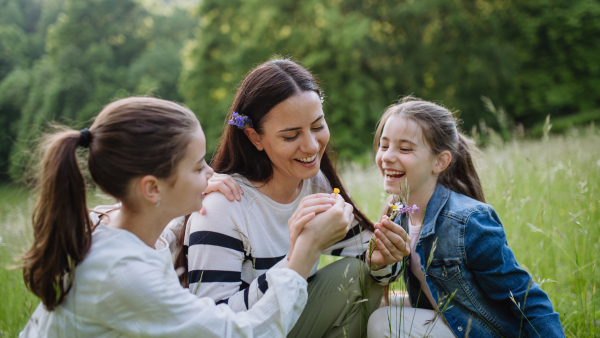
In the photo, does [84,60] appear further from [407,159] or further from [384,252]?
[384,252]

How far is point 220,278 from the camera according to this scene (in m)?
1.89

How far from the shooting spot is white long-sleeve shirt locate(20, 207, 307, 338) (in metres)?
1.34

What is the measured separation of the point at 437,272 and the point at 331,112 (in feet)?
50.8

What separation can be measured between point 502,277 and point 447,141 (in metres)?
0.89

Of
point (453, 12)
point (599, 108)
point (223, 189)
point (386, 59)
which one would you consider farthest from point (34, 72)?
point (599, 108)

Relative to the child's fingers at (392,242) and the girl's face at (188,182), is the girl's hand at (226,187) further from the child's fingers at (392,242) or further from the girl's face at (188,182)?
the child's fingers at (392,242)

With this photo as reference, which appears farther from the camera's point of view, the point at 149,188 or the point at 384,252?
the point at 384,252

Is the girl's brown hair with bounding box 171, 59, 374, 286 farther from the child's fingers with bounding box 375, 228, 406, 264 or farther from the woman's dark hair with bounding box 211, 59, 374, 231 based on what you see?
the child's fingers with bounding box 375, 228, 406, 264

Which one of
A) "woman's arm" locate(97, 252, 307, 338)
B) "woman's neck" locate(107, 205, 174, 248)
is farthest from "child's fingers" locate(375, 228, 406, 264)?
"woman's neck" locate(107, 205, 174, 248)

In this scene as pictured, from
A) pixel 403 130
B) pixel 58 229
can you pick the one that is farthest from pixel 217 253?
pixel 403 130

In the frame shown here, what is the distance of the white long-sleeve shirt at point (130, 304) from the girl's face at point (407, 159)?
125 cm

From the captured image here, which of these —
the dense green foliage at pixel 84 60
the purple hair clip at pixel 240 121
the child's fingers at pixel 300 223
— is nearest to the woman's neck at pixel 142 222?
the child's fingers at pixel 300 223

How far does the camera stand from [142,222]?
5.15 ft

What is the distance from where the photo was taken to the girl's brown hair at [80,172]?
54.4 inches
